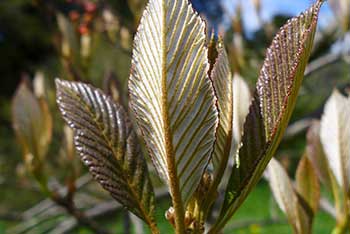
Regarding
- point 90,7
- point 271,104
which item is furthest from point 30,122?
point 90,7

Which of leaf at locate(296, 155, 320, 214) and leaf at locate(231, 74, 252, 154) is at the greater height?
leaf at locate(231, 74, 252, 154)

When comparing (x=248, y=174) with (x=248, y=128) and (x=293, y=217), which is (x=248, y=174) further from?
(x=293, y=217)

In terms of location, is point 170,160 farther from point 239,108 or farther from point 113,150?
point 239,108

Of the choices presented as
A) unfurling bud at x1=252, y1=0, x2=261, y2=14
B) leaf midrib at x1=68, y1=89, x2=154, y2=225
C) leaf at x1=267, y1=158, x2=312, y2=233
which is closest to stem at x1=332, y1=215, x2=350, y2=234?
leaf at x1=267, y1=158, x2=312, y2=233

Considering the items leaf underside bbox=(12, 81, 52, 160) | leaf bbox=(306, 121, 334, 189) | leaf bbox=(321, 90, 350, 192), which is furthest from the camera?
leaf underside bbox=(12, 81, 52, 160)

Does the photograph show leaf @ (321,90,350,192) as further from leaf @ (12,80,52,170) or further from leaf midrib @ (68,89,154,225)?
leaf @ (12,80,52,170)

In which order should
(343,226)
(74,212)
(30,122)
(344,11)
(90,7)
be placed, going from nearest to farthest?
1. (343,226)
2. (30,122)
3. (74,212)
4. (344,11)
5. (90,7)
